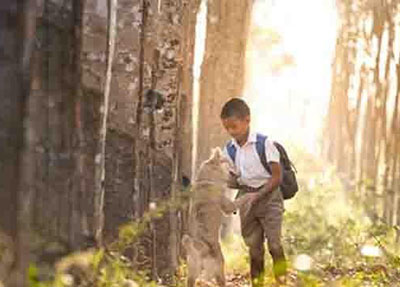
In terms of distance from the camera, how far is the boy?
361 inches

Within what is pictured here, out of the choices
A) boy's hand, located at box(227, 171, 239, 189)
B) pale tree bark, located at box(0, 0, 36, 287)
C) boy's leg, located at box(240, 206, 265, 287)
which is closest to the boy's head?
boy's hand, located at box(227, 171, 239, 189)

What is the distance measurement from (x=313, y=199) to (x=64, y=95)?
16789mm

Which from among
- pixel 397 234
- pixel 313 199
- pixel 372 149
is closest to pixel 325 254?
pixel 397 234

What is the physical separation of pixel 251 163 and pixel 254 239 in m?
0.78

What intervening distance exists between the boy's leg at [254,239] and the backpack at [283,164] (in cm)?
34

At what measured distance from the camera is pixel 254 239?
9773 millimetres

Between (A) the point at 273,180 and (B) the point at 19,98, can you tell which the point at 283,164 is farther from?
(B) the point at 19,98

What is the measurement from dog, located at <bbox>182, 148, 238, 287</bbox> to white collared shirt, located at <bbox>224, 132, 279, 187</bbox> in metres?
0.12

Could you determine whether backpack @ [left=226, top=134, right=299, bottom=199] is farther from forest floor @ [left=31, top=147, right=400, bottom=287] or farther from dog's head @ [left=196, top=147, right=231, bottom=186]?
forest floor @ [left=31, top=147, right=400, bottom=287]

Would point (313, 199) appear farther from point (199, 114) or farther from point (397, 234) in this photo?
point (397, 234)

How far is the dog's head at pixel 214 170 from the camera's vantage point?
9.06 metres

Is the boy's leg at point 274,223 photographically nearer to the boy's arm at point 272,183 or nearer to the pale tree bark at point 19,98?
the boy's arm at point 272,183

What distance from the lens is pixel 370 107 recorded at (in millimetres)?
30375

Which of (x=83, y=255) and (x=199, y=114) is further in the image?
(x=199, y=114)
